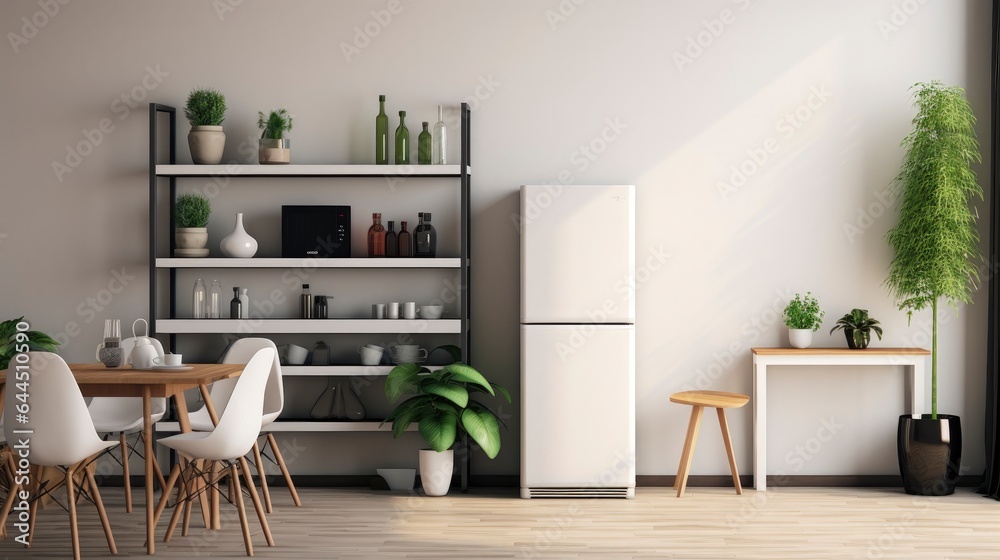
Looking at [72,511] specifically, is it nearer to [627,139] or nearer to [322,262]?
[322,262]

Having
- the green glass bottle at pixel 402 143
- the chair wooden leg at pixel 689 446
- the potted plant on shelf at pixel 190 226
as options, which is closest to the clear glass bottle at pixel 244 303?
the potted plant on shelf at pixel 190 226

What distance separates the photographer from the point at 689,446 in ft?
16.2

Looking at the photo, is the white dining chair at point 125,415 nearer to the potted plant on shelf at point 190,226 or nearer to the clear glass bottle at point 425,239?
the potted plant on shelf at point 190,226

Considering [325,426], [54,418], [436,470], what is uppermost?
[54,418]

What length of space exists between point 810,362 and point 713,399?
592mm

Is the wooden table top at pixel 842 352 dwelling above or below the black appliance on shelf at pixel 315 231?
below

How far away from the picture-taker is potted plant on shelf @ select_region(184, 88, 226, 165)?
16.5ft

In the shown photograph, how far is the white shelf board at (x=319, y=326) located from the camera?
16.4 ft

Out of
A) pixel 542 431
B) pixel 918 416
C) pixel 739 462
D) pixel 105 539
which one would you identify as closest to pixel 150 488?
pixel 105 539

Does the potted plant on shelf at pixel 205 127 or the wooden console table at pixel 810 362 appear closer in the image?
the wooden console table at pixel 810 362

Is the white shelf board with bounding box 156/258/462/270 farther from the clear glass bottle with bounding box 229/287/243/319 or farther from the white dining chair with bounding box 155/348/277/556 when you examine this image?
the white dining chair with bounding box 155/348/277/556

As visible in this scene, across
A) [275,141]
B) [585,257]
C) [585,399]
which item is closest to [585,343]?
[585,399]

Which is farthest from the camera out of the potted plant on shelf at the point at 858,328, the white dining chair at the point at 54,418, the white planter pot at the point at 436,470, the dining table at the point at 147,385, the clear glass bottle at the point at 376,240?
the clear glass bottle at the point at 376,240

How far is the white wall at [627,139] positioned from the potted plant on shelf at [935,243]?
0.24m
